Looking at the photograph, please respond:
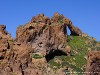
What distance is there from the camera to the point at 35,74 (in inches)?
2128

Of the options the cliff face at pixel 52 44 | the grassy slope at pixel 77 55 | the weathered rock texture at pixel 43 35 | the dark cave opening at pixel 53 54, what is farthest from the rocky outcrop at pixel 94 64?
the dark cave opening at pixel 53 54

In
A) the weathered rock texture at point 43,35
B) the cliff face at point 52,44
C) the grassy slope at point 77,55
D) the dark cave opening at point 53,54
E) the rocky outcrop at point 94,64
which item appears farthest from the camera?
the dark cave opening at point 53,54

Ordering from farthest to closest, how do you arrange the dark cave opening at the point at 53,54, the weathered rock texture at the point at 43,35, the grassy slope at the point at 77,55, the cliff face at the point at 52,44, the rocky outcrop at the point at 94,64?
the dark cave opening at the point at 53,54 < the grassy slope at the point at 77,55 < the weathered rock texture at the point at 43,35 < the cliff face at the point at 52,44 < the rocky outcrop at the point at 94,64

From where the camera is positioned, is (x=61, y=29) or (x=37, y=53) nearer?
(x=37, y=53)

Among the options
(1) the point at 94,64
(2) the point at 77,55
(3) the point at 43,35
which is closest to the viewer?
(1) the point at 94,64

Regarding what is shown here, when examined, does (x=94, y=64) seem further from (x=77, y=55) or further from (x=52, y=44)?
(x=77, y=55)

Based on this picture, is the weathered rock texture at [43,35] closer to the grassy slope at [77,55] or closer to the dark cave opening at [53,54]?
the dark cave opening at [53,54]

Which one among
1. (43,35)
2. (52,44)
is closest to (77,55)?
(52,44)

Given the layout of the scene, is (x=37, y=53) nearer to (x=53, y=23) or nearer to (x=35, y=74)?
(x=53, y=23)

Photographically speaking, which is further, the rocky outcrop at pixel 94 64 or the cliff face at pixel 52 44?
the cliff face at pixel 52 44

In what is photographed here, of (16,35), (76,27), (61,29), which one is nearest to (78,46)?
(76,27)

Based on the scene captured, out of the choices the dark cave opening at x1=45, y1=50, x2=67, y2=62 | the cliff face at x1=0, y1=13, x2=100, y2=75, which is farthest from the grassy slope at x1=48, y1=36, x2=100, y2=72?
the dark cave opening at x1=45, y1=50, x2=67, y2=62

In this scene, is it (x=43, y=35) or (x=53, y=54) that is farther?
(x=53, y=54)

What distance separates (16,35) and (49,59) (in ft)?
43.8
